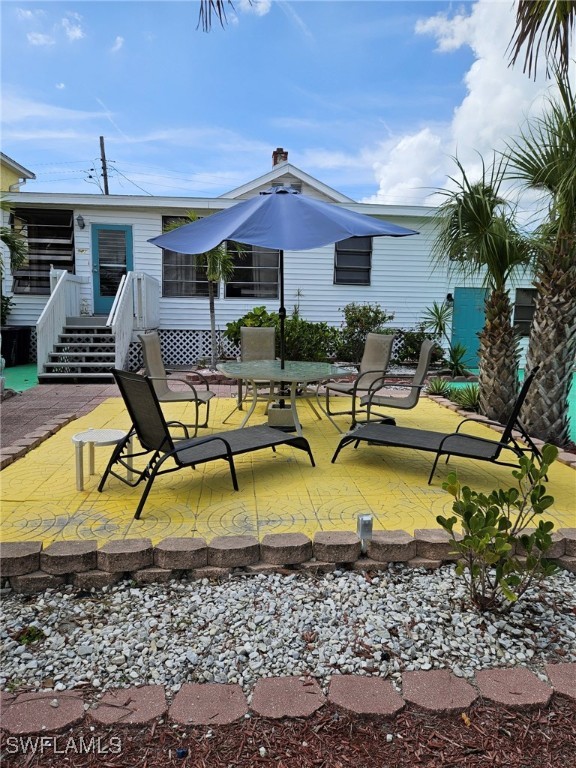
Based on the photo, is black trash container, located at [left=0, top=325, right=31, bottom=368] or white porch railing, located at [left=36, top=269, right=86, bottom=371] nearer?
white porch railing, located at [left=36, top=269, right=86, bottom=371]

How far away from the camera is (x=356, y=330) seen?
13.1 metres

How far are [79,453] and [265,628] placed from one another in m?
2.12

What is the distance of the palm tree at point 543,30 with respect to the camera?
11.5 feet

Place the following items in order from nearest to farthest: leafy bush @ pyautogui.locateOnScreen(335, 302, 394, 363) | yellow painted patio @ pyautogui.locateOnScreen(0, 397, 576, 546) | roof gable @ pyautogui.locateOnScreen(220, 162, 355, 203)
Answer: yellow painted patio @ pyautogui.locateOnScreen(0, 397, 576, 546), leafy bush @ pyautogui.locateOnScreen(335, 302, 394, 363), roof gable @ pyautogui.locateOnScreen(220, 162, 355, 203)

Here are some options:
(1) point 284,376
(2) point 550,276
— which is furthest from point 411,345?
(1) point 284,376

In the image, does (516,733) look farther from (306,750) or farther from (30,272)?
(30,272)

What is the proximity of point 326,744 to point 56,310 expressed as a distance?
35.1 feet

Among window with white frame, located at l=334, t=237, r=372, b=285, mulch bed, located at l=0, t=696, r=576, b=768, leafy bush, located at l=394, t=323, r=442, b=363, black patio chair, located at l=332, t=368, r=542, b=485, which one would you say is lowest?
mulch bed, located at l=0, t=696, r=576, b=768

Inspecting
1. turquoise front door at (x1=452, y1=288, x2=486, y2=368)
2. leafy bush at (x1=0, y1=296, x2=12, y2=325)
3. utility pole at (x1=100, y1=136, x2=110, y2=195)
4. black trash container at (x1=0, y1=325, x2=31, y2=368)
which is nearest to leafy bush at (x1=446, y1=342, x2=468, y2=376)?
turquoise front door at (x1=452, y1=288, x2=486, y2=368)

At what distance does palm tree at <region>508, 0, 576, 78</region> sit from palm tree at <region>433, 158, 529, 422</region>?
204 cm

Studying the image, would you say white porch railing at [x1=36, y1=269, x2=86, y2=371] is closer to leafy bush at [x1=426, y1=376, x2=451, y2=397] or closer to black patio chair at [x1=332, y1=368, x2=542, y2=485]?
leafy bush at [x1=426, y1=376, x2=451, y2=397]

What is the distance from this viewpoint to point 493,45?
4.25 m

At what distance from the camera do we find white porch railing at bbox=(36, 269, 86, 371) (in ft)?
33.2

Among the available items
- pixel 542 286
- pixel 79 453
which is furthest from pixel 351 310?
pixel 79 453
